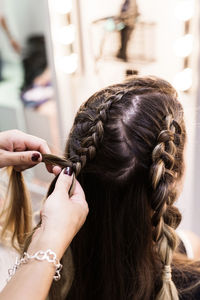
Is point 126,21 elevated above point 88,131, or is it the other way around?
point 126,21

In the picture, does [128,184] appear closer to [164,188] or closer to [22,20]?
[164,188]

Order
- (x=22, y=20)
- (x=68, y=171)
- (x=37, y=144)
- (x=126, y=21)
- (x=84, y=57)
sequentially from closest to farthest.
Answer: (x=68, y=171) < (x=37, y=144) < (x=126, y=21) < (x=84, y=57) < (x=22, y=20)

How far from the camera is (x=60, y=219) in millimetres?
593

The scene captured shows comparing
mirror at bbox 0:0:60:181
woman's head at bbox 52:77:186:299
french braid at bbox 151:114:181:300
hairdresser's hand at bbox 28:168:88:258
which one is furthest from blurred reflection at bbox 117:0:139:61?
hairdresser's hand at bbox 28:168:88:258

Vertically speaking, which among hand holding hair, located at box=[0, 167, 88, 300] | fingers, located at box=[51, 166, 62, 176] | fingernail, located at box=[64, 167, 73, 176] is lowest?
hand holding hair, located at box=[0, 167, 88, 300]

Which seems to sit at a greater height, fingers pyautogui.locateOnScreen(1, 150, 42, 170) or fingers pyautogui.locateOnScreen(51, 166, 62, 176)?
fingers pyautogui.locateOnScreen(1, 150, 42, 170)

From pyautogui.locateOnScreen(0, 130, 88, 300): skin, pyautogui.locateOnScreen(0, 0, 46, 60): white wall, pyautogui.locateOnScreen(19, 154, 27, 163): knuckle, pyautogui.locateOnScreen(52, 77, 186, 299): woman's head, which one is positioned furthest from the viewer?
pyautogui.locateOnScreen(0, 0, 46, 60): white wall

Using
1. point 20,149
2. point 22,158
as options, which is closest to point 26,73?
point 20,149

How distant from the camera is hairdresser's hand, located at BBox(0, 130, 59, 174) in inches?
29.1

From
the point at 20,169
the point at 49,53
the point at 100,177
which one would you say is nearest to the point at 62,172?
the point at 100,177

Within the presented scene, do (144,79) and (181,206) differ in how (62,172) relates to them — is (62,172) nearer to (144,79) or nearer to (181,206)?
(144,79)

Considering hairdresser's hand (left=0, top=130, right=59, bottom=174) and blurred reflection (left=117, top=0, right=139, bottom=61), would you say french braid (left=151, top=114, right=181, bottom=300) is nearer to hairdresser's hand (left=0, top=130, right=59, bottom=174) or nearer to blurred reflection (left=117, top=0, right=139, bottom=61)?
hairdresser's hand (left=0, top=130, right=59, bottom=174)

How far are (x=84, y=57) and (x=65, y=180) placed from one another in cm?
134

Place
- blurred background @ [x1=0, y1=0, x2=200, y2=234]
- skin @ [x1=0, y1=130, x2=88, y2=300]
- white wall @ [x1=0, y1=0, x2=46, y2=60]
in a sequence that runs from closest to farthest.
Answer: skin @ [x1=0, y1=130, x2=88, y2=300] < blurred background @ [x1=0, y1=0, x2=200, y2=234] < white wall @ [x1=0, y1=0, x2=46, y2=60]
